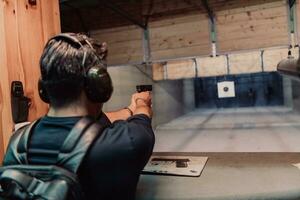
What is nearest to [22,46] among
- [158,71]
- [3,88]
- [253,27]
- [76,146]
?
[3,88]

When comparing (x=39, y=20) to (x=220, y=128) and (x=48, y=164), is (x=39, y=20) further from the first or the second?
(x=220, y=128)

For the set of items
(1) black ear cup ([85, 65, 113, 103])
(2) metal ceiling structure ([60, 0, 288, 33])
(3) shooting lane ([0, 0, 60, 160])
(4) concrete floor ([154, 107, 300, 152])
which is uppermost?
(2) metal ceiling structure ([60, 0, 288, 33])

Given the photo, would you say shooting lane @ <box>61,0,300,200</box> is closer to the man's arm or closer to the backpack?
the man's arm

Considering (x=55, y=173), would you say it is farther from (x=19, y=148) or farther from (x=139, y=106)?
(x=139, y=106)

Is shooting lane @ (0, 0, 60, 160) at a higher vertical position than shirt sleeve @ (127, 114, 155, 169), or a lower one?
higher

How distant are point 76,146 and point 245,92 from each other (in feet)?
33.5

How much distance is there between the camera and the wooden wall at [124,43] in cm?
405

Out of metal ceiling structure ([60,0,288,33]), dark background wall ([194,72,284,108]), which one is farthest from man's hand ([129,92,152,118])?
dark background wall ([194,72,284,108])

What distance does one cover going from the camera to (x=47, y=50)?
85 cm

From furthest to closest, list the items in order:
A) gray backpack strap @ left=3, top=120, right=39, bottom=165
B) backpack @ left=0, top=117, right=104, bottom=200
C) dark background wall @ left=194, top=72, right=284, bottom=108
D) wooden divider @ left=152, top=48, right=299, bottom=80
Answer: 1. dark background wall @ left=194, top=72, right=284, bottom=108
2. wooden divider @ left=152, top=48, right=299, bottom=80
3. gray backpack strap @ left=3, top=120, right=39, bottom=165
4. backpack @ left=0, top=117, right=104, bottom=200

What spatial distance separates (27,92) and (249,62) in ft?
12.5

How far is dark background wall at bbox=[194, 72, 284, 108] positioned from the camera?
32.7 ft

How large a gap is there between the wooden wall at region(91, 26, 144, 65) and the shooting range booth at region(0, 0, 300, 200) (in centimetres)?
1

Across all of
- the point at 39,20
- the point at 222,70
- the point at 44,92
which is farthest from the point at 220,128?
the point at 44,92
